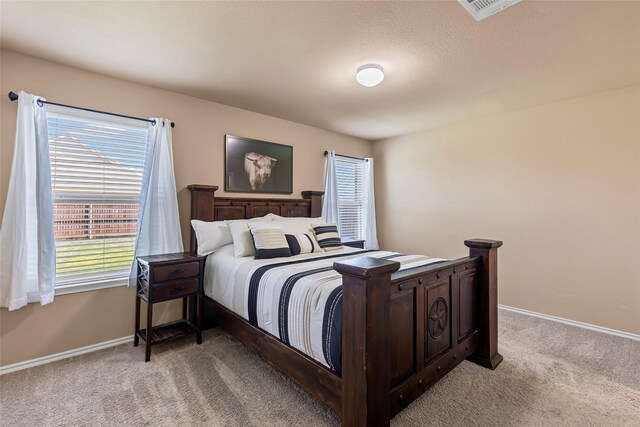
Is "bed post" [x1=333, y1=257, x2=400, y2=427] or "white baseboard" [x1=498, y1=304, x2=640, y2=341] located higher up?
"bed post" [x1=333, y1=257, x2=400, y2=427]

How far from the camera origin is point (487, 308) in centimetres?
232

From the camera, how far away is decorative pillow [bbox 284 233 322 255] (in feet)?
9.46

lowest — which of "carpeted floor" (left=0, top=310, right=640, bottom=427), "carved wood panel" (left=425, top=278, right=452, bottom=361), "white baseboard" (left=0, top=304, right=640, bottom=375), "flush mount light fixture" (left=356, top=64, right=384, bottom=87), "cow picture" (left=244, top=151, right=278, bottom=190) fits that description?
"carpeted floor" (left=0, top=310, right=640, bottom=427)

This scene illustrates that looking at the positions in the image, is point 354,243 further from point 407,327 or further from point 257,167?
point 407,327

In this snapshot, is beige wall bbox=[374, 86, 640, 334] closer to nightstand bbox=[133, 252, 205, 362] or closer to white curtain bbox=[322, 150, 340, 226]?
white curtain bbox=[322, 150, 340, 226]

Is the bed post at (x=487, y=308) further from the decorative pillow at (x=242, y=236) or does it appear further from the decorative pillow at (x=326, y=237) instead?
the decorative pillow at (x=242, y=236)

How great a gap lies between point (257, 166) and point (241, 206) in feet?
1.78

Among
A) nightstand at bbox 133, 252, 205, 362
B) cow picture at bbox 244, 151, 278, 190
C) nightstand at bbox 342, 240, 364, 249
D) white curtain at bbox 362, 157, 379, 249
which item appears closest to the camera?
nightstand at bbox 133, 252, 205, 362

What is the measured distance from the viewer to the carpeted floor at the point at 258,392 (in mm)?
1736

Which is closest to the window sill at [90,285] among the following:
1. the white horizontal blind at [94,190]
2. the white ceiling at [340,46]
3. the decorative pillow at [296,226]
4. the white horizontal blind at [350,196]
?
the white horizontal blind at [94,190]

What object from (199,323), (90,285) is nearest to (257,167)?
(199,323)

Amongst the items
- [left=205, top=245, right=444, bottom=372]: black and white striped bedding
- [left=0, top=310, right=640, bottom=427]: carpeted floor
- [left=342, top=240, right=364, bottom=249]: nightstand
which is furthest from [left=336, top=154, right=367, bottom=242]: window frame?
[left=0, top=310, right=640, bottom=427]: carpeted floor

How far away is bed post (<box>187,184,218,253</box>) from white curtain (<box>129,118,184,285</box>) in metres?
0.19

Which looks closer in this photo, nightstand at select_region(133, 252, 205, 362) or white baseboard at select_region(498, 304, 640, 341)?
nightstand at select_region(133, 252, 205, 362)
